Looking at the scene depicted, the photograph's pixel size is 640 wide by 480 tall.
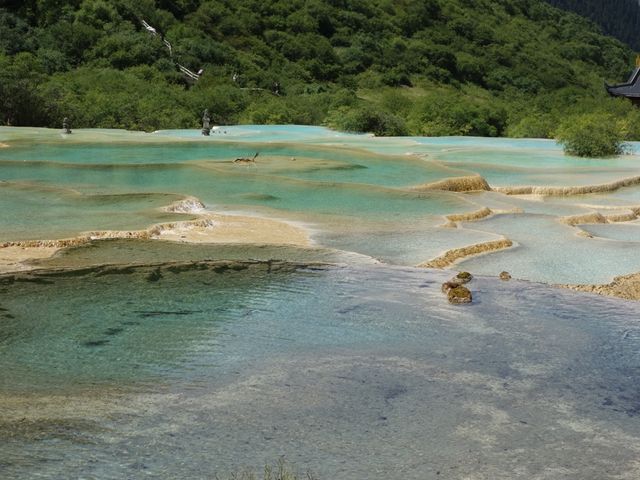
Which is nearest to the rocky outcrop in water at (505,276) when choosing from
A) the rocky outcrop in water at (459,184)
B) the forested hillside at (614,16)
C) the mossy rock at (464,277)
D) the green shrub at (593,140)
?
the mossy rock at (464,277)

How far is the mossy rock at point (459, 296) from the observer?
24.1 feet

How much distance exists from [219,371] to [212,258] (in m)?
3.16

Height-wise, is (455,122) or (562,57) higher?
(562,57)

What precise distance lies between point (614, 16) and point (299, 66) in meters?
65.6

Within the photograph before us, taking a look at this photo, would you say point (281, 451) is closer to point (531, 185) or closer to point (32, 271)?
point (32, 271)

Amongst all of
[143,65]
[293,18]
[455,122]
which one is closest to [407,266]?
[455,122]

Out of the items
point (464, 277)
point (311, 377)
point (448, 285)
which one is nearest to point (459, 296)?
point (448, 285)

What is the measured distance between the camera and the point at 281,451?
4.47 meters

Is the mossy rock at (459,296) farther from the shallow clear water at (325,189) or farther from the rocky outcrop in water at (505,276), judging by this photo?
the shallow clear water at (325,189)

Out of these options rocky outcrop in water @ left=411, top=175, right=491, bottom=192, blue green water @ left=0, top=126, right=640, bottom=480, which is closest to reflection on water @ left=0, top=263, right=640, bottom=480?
blue green water @ left=0, top=126, right=640, bottom=480

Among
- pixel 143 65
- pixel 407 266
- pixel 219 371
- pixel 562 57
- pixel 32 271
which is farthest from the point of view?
pixel 562 57

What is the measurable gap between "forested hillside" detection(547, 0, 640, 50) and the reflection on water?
97.5m

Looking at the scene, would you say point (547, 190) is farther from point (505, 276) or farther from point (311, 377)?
point (311, 377)

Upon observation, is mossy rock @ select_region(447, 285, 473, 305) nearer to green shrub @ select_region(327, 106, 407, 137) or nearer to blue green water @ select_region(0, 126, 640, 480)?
blue green water @ select_region(0, 126, 640, 480)
